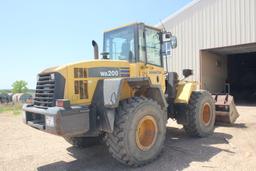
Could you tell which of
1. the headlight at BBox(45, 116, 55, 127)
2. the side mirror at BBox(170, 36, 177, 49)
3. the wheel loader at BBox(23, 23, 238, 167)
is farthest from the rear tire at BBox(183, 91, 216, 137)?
the headlight at BBox(45, 116, 55, 127)

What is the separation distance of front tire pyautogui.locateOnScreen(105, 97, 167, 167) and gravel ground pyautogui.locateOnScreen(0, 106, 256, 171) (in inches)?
10.1

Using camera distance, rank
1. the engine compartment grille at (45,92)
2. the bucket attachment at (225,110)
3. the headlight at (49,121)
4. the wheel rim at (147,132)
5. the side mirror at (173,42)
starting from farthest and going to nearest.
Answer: the bucket attachment at (225,110) → the side mirror at (173,42) → the wheel rim at (147,132) → the engine compartment grille at (45,92) → the headlight at (49,121)

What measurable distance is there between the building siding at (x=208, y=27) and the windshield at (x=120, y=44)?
30.8 ft

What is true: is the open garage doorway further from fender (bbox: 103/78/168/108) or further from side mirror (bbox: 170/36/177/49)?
fender (bbox: 103/78/168/108)

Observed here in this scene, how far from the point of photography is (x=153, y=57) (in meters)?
6.57

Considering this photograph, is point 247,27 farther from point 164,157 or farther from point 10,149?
point 10,149

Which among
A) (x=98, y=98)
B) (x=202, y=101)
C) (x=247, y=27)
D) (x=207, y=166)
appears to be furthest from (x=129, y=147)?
(x=247, y=27)

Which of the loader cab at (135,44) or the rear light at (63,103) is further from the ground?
the loader cab at (135,44)

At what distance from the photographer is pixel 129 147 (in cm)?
501

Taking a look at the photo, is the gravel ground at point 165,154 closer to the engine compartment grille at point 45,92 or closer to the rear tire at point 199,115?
the rear tire at point 199,115

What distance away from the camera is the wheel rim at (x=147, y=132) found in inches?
214

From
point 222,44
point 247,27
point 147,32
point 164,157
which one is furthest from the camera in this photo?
point 222,44

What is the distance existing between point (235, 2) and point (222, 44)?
7.14 ft

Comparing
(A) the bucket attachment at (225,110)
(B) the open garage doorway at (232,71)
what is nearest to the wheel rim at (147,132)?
(A) the bucket attachment at (225,110)
